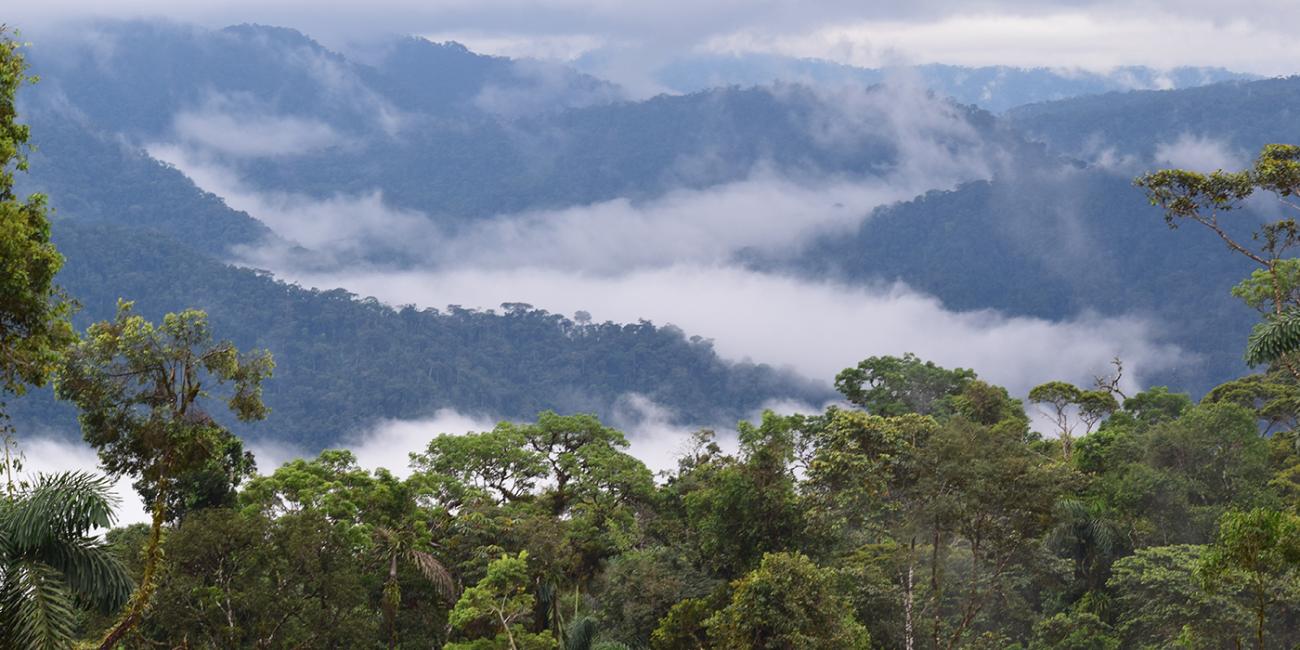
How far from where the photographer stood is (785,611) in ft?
72.4

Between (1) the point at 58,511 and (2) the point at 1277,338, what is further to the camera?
(2) the point at 1277,338

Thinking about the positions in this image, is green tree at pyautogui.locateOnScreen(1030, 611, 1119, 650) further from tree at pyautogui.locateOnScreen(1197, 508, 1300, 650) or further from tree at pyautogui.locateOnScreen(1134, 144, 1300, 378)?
tree at pyautogui.locateOnScreen(1197, 508, 1300, 650)

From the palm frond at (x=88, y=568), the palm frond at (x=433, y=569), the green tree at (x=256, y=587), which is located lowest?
the palm frond at (x=88, y=568)

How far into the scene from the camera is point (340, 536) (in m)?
24.4

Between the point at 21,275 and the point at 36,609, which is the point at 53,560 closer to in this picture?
the point at 36,609

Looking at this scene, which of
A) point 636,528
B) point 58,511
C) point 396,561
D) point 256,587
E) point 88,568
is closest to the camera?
point 58,511

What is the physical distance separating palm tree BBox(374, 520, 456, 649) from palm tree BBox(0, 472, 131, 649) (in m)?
11.1

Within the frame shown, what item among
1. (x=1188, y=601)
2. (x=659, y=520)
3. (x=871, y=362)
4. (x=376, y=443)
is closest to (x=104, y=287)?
(x=376, y=443)

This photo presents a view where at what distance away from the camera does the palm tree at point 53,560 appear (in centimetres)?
1080

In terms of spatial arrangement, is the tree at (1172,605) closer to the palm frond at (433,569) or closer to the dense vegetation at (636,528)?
the dense vegetation at (636,528)

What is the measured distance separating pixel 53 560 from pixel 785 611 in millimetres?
13809

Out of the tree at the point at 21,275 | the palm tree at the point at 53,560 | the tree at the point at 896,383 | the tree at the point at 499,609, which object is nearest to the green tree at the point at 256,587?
the tree at the point at 499,609

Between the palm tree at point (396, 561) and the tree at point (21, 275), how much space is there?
12197 mm

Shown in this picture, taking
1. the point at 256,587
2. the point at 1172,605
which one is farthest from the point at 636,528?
the point at 256,587
